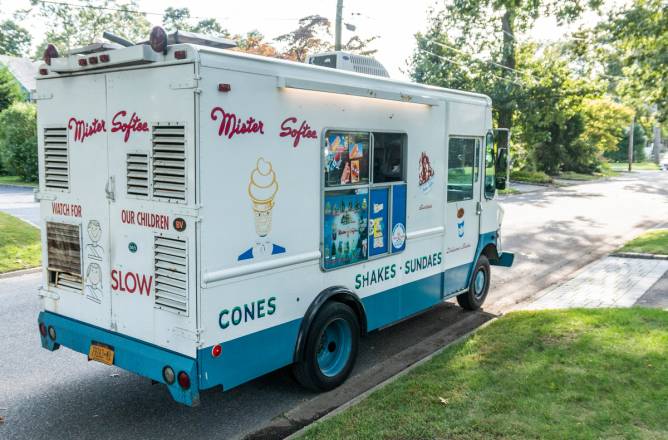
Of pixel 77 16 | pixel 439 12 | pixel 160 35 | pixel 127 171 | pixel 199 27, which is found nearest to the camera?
pixel 160 35

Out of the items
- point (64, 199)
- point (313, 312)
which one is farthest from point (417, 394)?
point (64, 199)

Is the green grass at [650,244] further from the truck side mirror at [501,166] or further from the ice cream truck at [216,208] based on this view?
the ice cream truck at [216,208]

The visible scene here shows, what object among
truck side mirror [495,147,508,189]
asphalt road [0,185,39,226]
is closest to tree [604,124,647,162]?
asphalt road [0,185,39,226]

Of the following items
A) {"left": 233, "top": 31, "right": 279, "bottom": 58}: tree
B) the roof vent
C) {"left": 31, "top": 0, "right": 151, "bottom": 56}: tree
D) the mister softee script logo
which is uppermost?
{"left": 31, "top": 0, "right": 151, "bottom": 56}: tree

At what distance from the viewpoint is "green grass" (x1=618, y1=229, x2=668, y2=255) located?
12.0m

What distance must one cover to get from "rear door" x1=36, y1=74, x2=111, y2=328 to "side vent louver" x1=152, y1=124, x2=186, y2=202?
646mm

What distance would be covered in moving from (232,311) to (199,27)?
6272 centimetres

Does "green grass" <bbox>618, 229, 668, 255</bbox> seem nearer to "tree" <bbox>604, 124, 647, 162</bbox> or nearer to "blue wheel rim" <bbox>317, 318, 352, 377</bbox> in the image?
"blue wheel rim" <bbox>317, 318, 352, 377</bbox>

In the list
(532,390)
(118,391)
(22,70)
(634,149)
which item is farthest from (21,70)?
(634,149)

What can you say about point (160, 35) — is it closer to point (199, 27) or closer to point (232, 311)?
point (232, 311)

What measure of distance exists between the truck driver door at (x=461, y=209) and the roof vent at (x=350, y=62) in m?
1.30

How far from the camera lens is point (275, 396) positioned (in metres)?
5.53

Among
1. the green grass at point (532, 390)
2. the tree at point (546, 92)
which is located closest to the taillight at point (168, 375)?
the green grass at point (532, 390)

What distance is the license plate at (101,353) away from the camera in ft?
15.9
